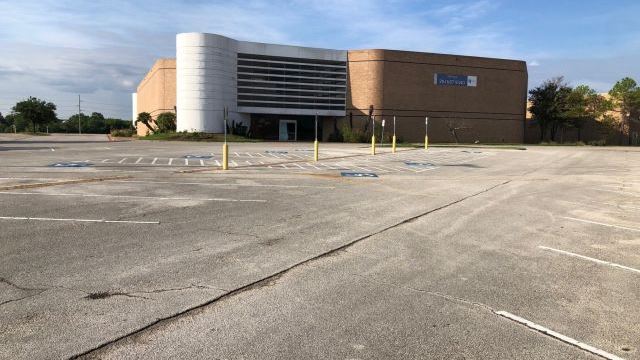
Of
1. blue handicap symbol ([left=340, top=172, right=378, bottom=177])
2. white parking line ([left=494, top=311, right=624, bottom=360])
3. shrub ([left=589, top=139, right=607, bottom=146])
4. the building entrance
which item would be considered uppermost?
the building entrance

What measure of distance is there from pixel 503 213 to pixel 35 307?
877 centimetres

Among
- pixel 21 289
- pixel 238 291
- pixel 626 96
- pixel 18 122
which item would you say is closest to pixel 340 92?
pixel 626 96

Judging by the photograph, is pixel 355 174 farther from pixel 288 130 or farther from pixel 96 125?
pixel 96 125

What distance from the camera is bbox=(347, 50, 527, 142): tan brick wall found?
184 ft

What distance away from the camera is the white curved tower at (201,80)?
5119cm

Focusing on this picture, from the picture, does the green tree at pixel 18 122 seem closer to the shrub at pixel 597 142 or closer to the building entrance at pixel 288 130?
the building entrance at pixel 288 130

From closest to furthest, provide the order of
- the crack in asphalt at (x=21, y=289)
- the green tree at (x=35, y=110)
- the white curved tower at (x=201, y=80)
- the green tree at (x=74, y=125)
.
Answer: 1. the crack in asphalt at (x=21, y=289)
2. the white curved tower at (x=201, y=80)
3. the green tree at (x=35, y=110)
4. the green tree at (x=74, y=125)

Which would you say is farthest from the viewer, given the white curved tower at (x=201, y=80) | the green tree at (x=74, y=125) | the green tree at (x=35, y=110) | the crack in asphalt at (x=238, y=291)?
the green tree at (x=74, y=125)

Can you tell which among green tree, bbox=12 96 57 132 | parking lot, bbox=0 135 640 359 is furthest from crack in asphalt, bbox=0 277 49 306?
green tree, bbox=12 96 57 132

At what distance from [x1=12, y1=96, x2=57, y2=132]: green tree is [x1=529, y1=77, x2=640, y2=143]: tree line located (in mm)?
66454

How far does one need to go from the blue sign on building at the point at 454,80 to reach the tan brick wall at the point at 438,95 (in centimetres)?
43

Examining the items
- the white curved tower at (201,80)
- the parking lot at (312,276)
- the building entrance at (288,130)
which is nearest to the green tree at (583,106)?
the building entrance at (288,130)

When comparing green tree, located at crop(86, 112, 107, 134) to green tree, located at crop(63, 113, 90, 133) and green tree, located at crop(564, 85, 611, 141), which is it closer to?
green tree, located at crop(63, 113, 90, 133)

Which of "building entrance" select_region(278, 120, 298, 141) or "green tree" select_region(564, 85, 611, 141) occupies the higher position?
"green tree" select_region(564, 85, 611, 141)
